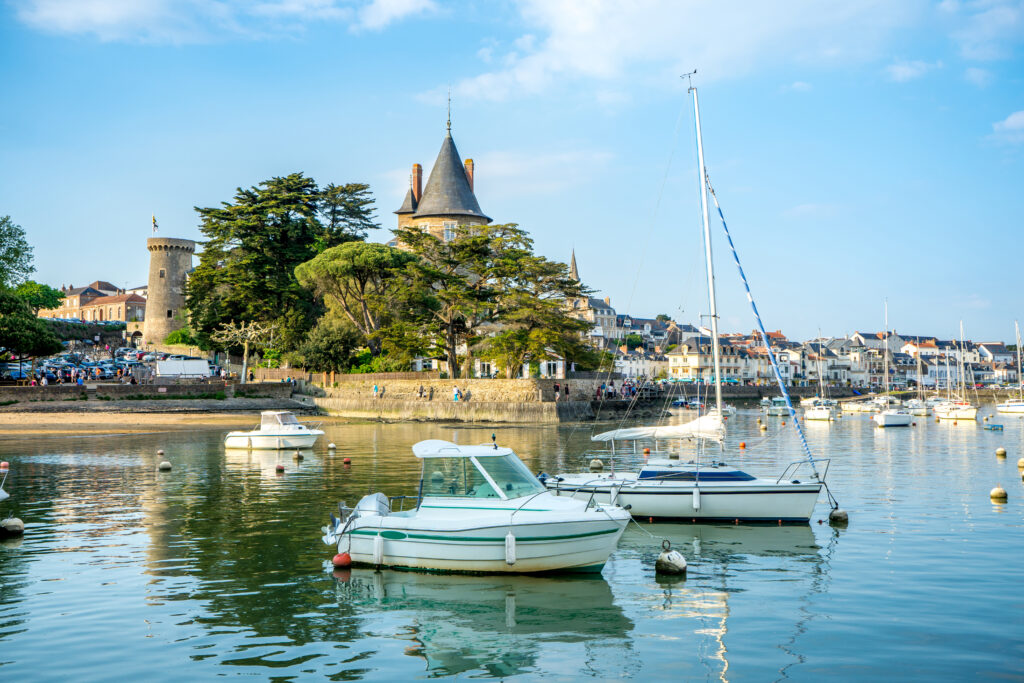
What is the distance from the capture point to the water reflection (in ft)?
33.7

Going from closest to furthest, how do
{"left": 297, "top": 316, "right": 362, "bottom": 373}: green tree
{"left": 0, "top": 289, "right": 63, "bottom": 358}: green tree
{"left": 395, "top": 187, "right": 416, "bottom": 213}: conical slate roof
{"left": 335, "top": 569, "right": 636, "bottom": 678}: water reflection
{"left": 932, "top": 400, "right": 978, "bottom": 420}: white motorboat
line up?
{"left": 335, "top": 569, "right": 636, "bottom": 678}: water reflection → {"left": 0, "top": 289, "right": 63, "bottom": 358}: green tree → {"left": 297, "top": 316, "right": 362, "bottom": 373}: green tree → {"left": 932, "top": 400, "right": 978, "bottom": 420}: white motorboat → {"left": 395, "top": 187, "right": 416, "bottom": 213}: conical slate roof

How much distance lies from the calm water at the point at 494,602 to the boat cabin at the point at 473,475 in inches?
60.9

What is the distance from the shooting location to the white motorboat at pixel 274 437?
3606 cm

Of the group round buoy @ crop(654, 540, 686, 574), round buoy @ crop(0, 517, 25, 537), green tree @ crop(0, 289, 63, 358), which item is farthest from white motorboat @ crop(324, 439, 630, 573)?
green tree @ crop(0, 289, 63, 358)

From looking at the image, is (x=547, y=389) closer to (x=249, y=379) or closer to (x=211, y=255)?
(x=249, y=379)

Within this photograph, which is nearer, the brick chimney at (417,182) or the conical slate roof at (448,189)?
the conical slate roof at (448,189)

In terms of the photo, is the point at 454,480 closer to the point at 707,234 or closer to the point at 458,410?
the point at 707,234

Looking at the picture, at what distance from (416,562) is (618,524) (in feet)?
11.5

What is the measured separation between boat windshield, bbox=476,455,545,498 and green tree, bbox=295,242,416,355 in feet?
154

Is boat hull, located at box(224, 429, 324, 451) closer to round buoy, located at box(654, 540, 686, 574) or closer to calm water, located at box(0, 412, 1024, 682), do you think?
calm water, located at box(0, 412, 1024, 682)

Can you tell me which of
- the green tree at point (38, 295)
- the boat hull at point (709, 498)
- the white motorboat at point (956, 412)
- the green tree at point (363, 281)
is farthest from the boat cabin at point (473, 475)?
the green tree at point (38, 295)

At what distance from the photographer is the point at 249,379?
7475cm

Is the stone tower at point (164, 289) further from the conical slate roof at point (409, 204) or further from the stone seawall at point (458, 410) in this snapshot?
the stone seawall at point (458, 410)

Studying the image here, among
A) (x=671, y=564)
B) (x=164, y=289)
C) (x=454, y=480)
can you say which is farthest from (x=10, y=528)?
(x=164, y=289)
